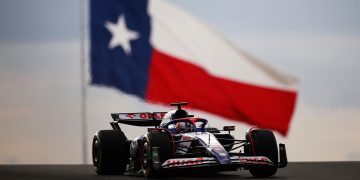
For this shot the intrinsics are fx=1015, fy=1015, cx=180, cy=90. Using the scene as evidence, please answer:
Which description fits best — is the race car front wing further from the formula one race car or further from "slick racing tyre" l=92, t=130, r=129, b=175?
"slick racing tyre" l=92, t=130, r=129, b=175

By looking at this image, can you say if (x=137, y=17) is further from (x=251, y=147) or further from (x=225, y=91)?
(x=251, y=147)

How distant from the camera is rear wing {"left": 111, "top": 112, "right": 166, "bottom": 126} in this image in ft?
103

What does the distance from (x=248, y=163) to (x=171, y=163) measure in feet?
6.49

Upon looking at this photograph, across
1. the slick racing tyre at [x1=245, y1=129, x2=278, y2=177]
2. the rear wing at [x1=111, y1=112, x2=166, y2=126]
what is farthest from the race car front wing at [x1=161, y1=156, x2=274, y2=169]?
the rear wing at [x1=111, y1=112, x2=166, y2=126]

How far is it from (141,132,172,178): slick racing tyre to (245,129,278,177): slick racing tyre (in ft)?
8.34

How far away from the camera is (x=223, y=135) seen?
28.4m

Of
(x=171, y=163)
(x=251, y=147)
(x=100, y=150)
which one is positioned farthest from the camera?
(x=100, y=150)

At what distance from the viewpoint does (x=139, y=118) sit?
103 ft

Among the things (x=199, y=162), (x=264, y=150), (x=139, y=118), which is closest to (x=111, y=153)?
(x=139, y=118)

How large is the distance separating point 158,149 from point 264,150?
10.2 ft

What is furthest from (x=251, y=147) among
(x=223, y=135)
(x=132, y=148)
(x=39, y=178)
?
(x=39, y=178)

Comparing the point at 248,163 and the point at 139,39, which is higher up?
the point at 139,39

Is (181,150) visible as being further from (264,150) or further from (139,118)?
(139,118)

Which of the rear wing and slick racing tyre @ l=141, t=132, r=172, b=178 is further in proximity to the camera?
the rear wing
